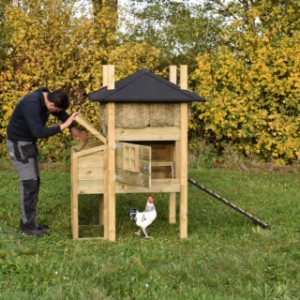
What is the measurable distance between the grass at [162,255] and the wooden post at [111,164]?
7.6 inches

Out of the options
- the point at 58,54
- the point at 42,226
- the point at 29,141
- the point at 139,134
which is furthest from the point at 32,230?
the point at 58,54

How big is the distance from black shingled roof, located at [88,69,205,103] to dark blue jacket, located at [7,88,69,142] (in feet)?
1.87

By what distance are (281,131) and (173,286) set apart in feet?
24.0

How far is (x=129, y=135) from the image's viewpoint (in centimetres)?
609

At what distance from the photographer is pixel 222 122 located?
11.3 metres

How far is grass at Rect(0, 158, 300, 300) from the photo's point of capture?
14.3 ft

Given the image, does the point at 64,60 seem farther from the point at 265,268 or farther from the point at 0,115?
the point at 265,268

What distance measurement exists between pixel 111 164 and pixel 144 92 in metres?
0.83

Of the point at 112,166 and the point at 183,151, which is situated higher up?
the point at 183,151

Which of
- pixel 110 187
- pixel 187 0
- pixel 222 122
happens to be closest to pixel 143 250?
pixel 110 187

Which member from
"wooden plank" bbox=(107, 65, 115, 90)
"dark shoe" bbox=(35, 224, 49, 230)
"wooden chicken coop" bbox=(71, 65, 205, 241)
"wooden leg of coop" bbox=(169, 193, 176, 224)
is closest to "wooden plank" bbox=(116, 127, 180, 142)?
"wooden chicken coop" bbox=(71, 65, 205, 241)

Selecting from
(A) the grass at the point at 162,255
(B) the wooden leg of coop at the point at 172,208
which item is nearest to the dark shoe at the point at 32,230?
(A) the grass at the point at 162,255

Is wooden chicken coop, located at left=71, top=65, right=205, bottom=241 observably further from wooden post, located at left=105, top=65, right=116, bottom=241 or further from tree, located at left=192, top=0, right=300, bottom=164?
tree, located at left=192, top=0, right=300, bottom=164

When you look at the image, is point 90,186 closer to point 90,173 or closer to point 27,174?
point 90,173
